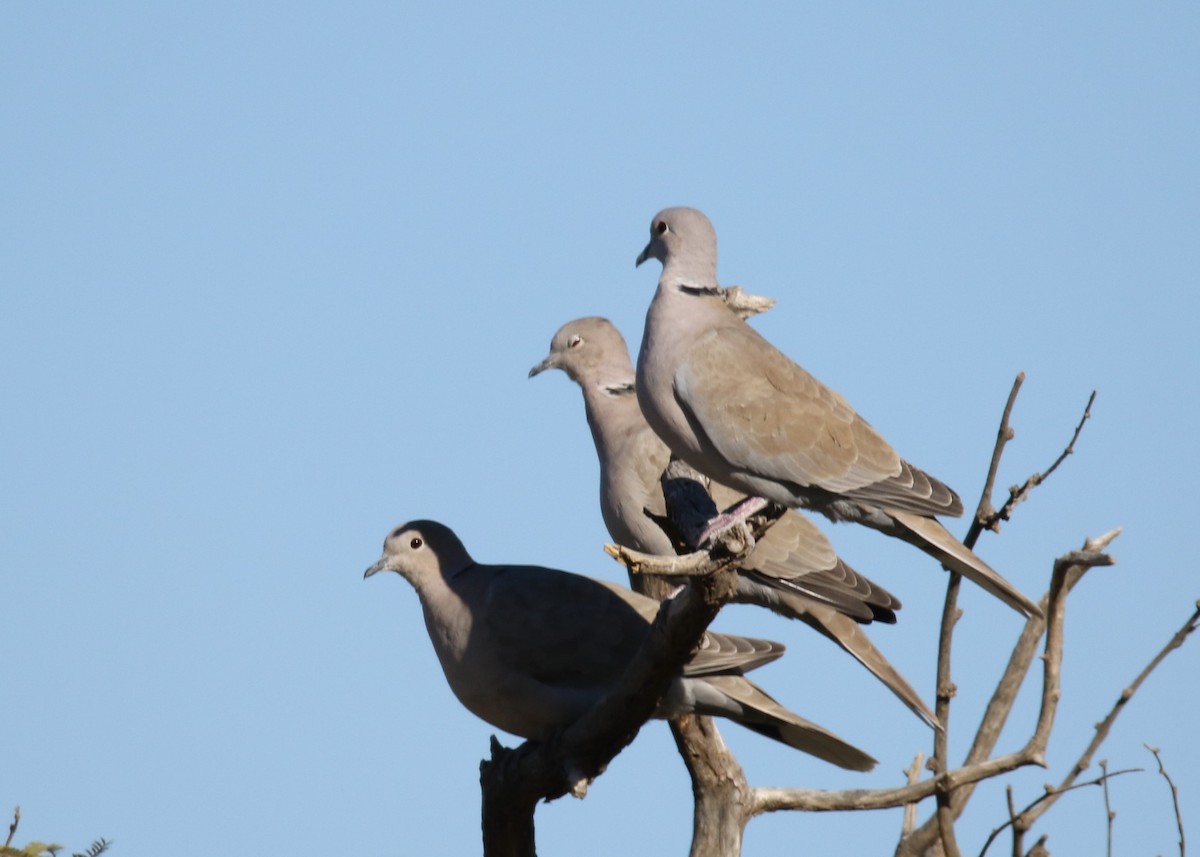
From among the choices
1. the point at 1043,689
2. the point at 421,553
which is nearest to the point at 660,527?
the point at 421,553

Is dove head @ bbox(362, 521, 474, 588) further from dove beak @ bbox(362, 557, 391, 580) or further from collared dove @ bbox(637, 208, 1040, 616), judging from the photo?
collared dove @ bbox(637, 208, 1040, 616)

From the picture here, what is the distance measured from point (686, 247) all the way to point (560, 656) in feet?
5.42

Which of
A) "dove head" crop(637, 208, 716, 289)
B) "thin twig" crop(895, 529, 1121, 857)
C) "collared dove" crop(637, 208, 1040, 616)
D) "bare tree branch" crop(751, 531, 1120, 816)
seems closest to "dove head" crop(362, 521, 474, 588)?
"collared dove" crop(637, 208, 1040, 616)

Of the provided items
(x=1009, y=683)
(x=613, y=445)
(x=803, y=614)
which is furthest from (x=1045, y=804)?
(x=613, y=445)

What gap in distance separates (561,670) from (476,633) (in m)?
0.32

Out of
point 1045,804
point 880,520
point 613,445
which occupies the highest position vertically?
point 613,445

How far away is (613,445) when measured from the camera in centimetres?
682

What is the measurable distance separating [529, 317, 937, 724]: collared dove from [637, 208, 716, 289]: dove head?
33.8 inches

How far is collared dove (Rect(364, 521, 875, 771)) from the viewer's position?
482 centimetres

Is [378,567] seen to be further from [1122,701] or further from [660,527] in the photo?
[1122,701]

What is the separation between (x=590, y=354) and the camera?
7.24m

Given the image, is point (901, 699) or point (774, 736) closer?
point (774, 736)

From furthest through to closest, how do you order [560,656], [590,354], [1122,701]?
[590,354], [560,656], [1122,701]

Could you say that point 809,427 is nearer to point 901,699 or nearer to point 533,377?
point 901,699
